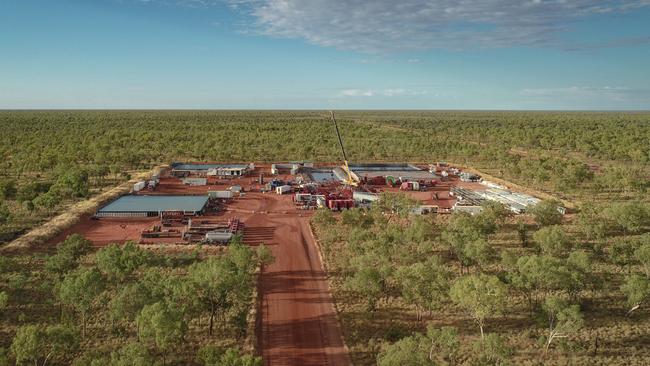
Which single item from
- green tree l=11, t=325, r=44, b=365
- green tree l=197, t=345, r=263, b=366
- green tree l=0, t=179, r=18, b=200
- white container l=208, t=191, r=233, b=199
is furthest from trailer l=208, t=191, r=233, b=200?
green tree l=197, t=345, r=263, b=366

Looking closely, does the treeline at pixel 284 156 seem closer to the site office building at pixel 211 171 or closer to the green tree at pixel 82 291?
the site office building at pixel 211 171

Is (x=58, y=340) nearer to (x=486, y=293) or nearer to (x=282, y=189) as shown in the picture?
(x=486, y=293)

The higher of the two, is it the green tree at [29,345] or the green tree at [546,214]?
the green tree at [546,214]

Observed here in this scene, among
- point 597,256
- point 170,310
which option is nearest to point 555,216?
point 597,256

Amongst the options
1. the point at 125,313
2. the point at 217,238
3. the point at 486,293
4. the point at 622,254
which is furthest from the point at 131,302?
the point at 622,254

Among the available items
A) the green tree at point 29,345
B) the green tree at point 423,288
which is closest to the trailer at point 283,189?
the green tree at point 423,288

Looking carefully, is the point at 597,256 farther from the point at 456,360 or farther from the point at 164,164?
the point at 164,164
